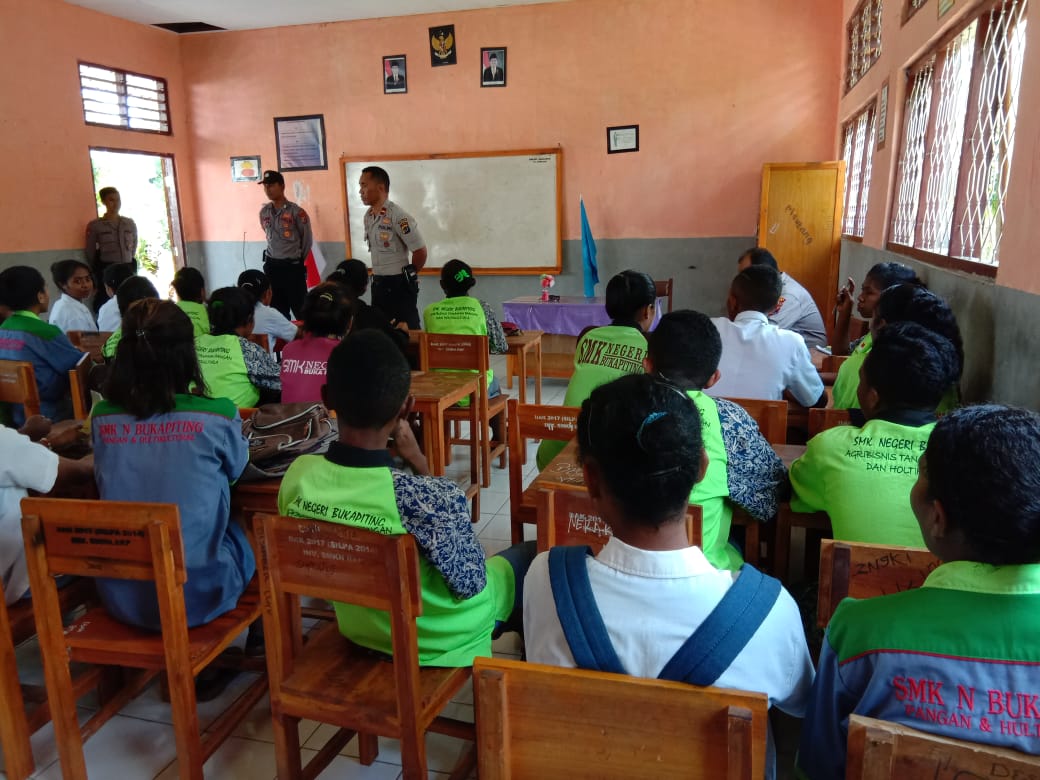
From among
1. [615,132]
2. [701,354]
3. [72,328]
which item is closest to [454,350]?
[701,354]

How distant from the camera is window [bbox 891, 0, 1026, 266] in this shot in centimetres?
249

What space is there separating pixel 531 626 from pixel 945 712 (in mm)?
505

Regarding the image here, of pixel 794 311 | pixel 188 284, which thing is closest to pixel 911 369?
pixel 794 311

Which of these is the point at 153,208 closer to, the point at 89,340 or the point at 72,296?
the point at 72,296

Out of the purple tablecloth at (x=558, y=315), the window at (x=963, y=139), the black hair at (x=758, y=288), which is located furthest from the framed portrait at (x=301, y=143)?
the black hair at (x=758, y=288)

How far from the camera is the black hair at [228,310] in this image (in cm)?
279

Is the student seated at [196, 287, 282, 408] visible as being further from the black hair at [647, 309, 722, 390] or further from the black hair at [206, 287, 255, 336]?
the black hair at [647, 309, 722, 390]

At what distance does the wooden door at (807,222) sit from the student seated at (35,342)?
497cm

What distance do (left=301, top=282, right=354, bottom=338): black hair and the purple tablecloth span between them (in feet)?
8.87

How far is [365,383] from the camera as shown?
4.73 feet

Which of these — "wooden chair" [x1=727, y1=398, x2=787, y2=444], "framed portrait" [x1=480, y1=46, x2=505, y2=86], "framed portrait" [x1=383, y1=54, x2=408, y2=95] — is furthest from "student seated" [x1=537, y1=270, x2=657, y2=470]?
"framed portrait" [x1=383, y1=54, x2=408, y2=95]

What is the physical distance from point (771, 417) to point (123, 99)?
289 inches

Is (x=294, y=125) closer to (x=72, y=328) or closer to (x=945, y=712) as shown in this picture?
(x=72, y=328)

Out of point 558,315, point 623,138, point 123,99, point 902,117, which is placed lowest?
point 558,315
